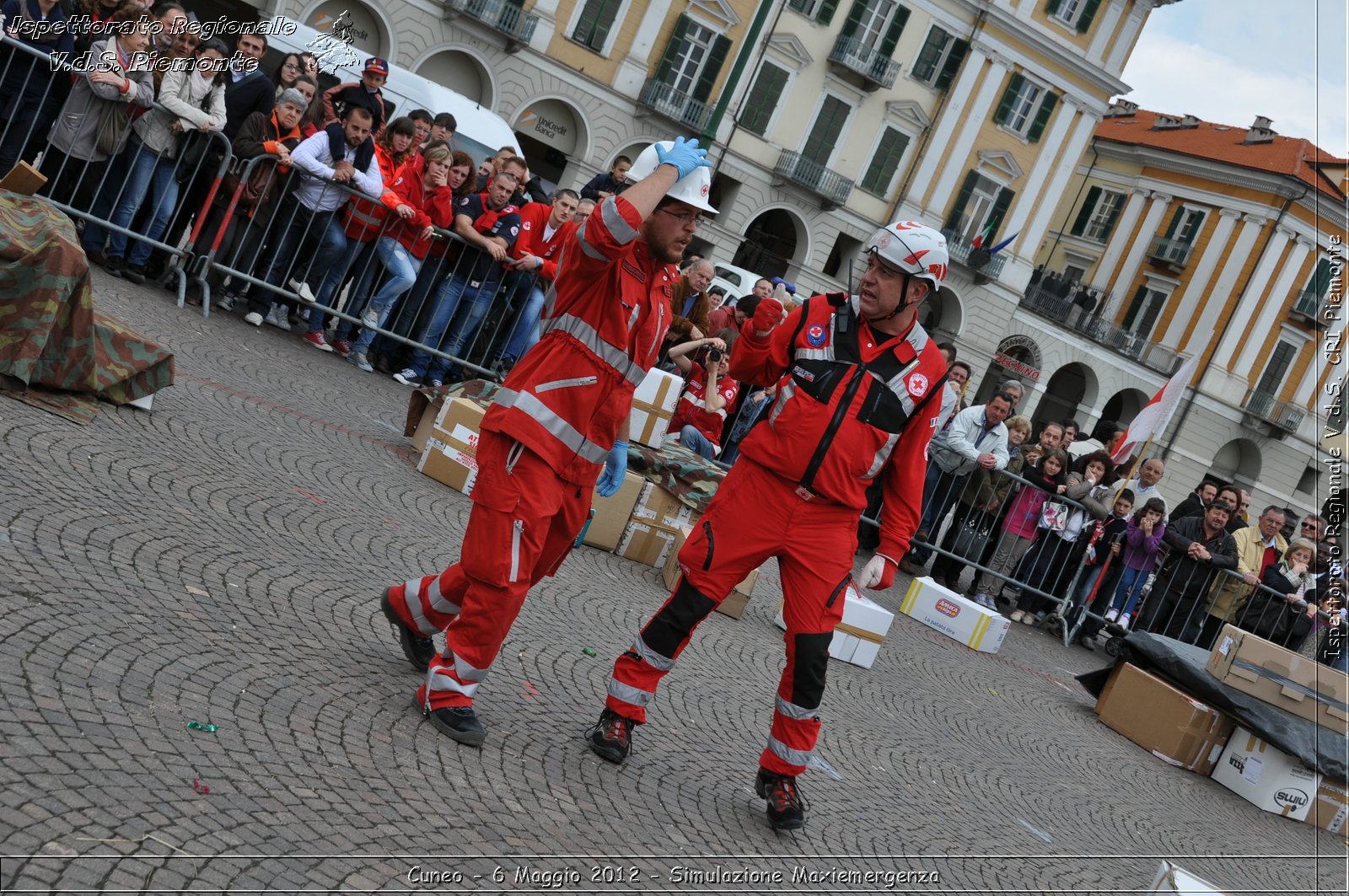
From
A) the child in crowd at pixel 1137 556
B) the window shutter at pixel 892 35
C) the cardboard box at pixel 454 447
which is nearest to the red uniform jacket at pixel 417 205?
the cardboard box at pixel 454 447

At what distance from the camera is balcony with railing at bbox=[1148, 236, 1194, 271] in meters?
53.0

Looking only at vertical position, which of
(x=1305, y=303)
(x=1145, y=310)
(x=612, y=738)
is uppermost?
(x=1305, y=303)

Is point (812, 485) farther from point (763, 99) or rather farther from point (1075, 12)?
point (1075, 12)

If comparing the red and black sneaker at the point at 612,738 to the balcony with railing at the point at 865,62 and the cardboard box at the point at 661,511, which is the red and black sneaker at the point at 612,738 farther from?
the balcony with railing at the point at 865,62

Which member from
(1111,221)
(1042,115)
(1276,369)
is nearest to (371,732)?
(1042,115)

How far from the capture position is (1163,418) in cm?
1365

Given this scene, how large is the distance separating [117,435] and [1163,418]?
10.7 meters

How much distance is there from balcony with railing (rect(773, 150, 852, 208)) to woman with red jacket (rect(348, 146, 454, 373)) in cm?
3265

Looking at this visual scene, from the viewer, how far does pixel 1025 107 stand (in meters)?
46.3

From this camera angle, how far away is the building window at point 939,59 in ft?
146

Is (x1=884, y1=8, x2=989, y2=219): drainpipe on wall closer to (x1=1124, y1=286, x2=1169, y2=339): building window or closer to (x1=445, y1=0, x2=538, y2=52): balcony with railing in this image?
(x1=445, y1=0, x2=538, y2=52): balcony with railing

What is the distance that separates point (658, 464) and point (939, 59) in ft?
128

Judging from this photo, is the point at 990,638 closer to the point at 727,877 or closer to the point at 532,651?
the point at 532,651

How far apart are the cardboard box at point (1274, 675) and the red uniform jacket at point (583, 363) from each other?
6426mm
